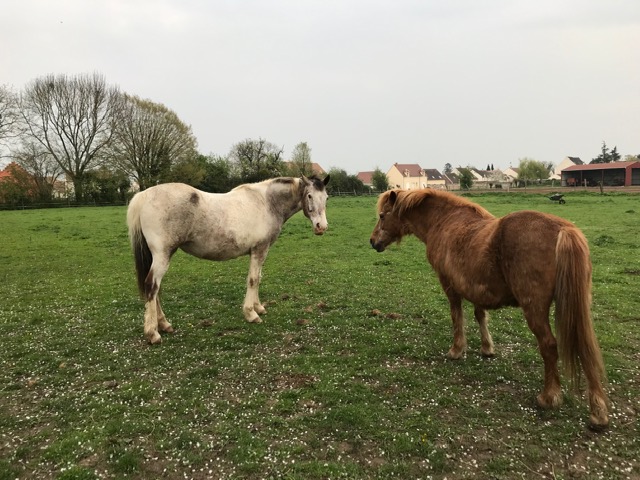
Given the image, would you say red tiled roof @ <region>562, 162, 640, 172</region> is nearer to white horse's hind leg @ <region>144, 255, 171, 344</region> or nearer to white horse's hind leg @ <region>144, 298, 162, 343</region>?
white horse's hind leg @ <region>144, 255, 171, 344</region>

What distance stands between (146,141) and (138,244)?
45.2m

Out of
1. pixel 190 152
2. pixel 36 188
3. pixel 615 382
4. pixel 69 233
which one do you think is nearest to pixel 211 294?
pixel 615 382

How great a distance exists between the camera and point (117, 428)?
388 cm

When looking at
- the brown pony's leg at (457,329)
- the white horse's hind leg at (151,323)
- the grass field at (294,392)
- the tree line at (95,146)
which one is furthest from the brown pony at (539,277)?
the tree line at (95,146)

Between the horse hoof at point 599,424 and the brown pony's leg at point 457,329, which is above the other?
the brown pony's leg at point 457,329

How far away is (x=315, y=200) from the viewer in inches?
297

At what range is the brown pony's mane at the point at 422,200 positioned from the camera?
5.50 m

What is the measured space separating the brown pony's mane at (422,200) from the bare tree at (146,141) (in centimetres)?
4515

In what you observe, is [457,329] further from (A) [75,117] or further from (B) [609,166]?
(B) [609,166]

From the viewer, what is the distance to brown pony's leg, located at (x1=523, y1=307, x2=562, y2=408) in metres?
4.03

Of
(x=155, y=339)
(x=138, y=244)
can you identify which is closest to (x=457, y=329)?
(x=155, y=339)

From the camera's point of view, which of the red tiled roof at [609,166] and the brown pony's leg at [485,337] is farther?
the red tiled roof at [609,166]

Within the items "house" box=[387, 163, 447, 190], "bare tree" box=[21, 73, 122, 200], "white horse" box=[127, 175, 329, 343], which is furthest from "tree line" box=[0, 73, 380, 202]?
"house" box=[387, 163, 447, 190]

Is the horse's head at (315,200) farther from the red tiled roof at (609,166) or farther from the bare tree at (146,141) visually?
the red tiled roof at (609,166)
